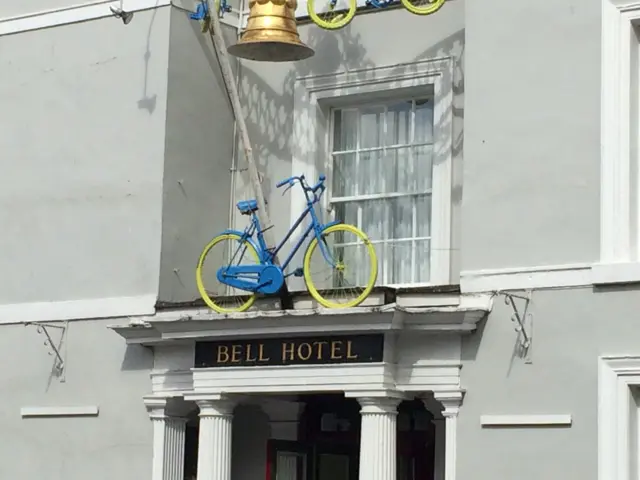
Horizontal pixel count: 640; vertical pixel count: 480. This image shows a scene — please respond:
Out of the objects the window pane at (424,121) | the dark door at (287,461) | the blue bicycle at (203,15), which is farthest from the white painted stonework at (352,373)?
the blue bicycle at (203,15)

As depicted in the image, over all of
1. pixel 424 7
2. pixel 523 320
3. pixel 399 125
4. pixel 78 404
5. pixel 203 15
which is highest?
pixel 203 15

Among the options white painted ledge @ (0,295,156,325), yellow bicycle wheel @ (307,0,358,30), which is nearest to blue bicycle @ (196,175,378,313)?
white painted ledge @ (0,295,156,325)

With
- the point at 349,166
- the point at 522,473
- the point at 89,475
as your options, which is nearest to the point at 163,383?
the point at 89,475

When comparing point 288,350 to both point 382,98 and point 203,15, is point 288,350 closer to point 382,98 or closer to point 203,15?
point 382,98

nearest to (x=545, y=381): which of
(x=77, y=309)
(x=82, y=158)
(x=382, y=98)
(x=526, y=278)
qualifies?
(x=526, y=278)

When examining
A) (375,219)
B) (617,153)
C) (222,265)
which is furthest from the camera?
(222,265)

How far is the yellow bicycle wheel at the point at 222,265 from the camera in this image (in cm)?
1727

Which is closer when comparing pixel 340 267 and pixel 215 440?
pixel 340 267

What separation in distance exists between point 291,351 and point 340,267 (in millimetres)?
999

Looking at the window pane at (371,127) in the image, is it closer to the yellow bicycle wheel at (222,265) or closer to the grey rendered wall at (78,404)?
the yellow bicycle wheel at (222,265)

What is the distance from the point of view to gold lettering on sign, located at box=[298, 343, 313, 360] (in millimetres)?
16734

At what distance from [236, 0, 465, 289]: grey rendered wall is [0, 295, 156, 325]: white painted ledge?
166 centimetres

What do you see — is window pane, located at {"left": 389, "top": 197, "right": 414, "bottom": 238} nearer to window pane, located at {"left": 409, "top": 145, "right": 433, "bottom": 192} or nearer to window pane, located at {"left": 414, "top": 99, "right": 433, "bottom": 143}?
window pane, located at {"left": 409, "top": 145, "right": 433, "bottom": 192}

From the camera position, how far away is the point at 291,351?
55.3 feet
